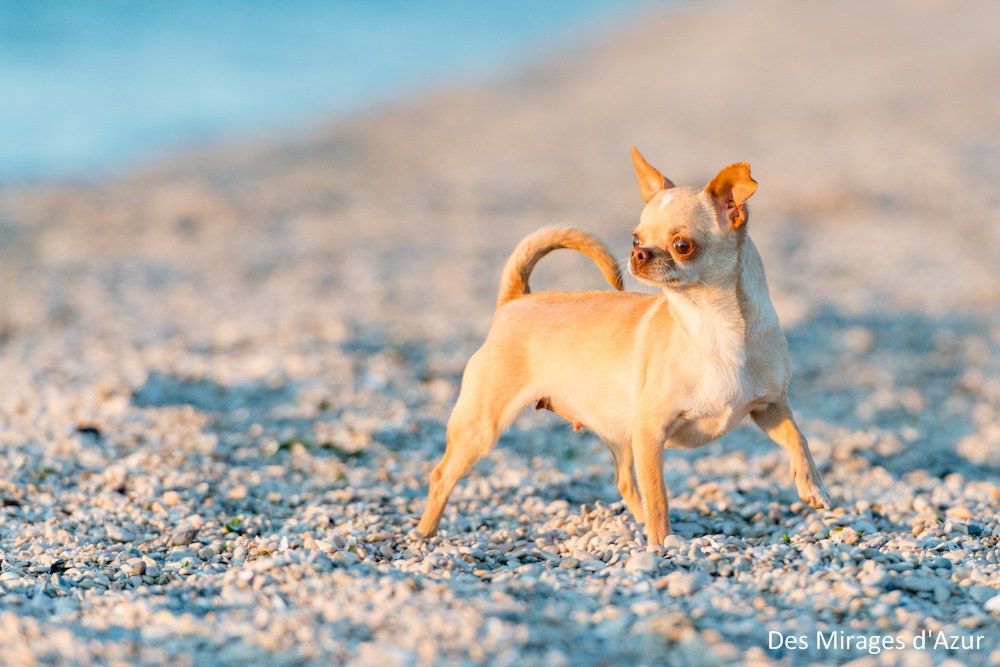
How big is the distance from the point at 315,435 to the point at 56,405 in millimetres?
1637

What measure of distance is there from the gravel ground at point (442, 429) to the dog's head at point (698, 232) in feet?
3.59

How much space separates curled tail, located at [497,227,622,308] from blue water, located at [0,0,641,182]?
1773 centimetres

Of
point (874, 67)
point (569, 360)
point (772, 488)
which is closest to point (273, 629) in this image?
point (569, 360)

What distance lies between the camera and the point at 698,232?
14.1 feet

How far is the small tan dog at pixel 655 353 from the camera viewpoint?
4324 millimetres

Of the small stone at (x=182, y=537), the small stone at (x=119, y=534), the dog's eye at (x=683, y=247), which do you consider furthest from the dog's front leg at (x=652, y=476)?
the small stone at (x=119, y=534)

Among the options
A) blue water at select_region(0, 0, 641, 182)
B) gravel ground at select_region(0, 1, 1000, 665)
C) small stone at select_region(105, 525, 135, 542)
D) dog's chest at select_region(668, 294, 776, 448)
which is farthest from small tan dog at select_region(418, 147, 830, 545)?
blue water at select_region(0, 0, 641, 182)

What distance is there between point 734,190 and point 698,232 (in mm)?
208

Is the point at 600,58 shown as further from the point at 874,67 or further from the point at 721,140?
the point at 721,140

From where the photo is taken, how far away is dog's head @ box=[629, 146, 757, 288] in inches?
167

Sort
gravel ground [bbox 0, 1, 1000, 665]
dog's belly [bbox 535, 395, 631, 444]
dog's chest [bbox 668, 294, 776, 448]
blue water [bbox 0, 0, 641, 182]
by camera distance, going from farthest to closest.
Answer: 1. blue water [bbox 0, 0, 641, 182]
2. dog's belly [bbox 535, 395, 631, 444]
3. dog's chest [bbox 668, 294, 776, 448]
4. gravel ground [bbox 0, 1, 1000, 665]

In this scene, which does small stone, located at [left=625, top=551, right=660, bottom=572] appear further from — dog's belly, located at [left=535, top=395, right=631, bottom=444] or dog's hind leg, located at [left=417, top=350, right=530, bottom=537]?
dog's hind leg, located at [left=417, top=350, right=530, bottom=537]

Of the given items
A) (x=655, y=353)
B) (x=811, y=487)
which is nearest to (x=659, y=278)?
(x=655, y=353)

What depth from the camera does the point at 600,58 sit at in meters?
32.4
